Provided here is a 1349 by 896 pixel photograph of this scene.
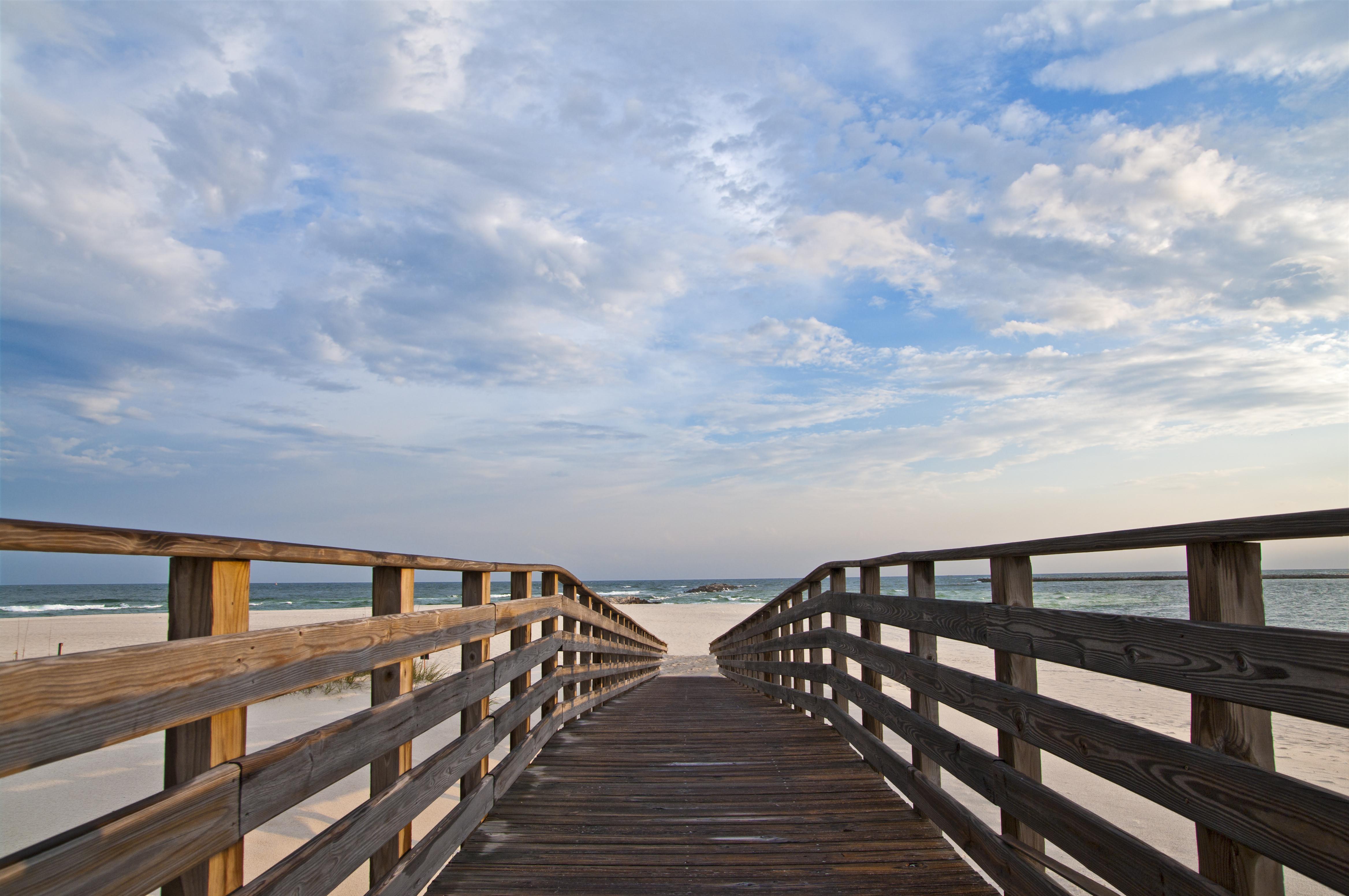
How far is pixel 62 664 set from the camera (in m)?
1.18

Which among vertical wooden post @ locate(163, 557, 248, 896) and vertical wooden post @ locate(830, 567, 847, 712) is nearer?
vertical wooden post @ locate(163, 557, 248, 896)

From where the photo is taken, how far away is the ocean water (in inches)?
1141

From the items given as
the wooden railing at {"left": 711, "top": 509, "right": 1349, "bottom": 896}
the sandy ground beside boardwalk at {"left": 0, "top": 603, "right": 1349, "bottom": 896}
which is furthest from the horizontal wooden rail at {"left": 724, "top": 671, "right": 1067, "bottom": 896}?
the sandy ground beside boardwalk at {"left": 0, "top": 603, "right": 1349, "bottom": 896}

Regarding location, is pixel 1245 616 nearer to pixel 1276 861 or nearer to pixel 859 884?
pixel 1276 861

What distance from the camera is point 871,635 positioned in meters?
4.18

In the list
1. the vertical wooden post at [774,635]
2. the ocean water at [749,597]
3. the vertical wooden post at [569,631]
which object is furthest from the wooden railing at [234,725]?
the ocean water at [749,597]

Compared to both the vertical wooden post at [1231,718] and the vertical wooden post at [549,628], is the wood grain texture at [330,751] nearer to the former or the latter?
the vertical wooden post at [549,628]

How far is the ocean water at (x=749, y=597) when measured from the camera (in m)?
29.0

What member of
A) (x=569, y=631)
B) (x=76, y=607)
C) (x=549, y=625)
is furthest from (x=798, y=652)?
(x=76, y=607)

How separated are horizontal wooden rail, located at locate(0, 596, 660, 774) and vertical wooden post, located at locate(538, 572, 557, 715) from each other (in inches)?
98.0

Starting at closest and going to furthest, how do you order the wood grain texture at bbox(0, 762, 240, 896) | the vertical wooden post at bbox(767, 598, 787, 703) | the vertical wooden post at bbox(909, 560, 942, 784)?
1. the wood grain texture at bbox(0, 762, 240, 896)
2. the vertical wooden post at bbox(909, 560, 942, 784)
3. the vertical wooden post at bbox(767, 598, 787, 703)

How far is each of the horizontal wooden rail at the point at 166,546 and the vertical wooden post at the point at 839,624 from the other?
10.3ft

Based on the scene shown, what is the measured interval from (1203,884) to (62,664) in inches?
90.7

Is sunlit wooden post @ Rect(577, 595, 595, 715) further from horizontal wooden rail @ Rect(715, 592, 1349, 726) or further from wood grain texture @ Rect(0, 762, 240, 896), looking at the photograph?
wood grain texture @ Rect(0, 762, 240, 896)
